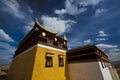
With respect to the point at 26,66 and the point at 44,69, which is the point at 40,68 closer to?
the point at 44,69

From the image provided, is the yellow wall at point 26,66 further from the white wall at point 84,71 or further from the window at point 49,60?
the white wall at point 84,71

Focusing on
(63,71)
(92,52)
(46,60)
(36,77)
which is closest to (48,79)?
(36,77)

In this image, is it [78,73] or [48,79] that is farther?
[78,73]

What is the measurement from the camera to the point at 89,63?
8859mm

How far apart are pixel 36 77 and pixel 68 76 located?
5.30 meters

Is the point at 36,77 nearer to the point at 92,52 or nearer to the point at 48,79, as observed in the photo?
the point at 48,79

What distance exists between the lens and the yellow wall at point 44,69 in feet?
22.5

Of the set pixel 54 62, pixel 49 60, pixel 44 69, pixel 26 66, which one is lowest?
pixel 44 69

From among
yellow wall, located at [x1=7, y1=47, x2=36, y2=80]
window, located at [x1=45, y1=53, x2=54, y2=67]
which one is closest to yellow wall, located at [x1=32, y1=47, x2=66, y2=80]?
window, located at [x1=45, y1=53, x2=54, y2=67]

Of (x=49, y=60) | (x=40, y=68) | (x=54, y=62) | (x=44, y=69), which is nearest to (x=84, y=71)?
(x=54, y=62)

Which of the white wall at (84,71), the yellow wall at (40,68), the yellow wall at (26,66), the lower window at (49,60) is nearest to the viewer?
the yellow wall at (40,68)

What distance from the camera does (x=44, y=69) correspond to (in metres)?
7.38

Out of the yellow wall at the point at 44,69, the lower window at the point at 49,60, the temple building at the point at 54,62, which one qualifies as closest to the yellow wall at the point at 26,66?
the temple building at the point at 54,62

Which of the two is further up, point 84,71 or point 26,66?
point 26,66
